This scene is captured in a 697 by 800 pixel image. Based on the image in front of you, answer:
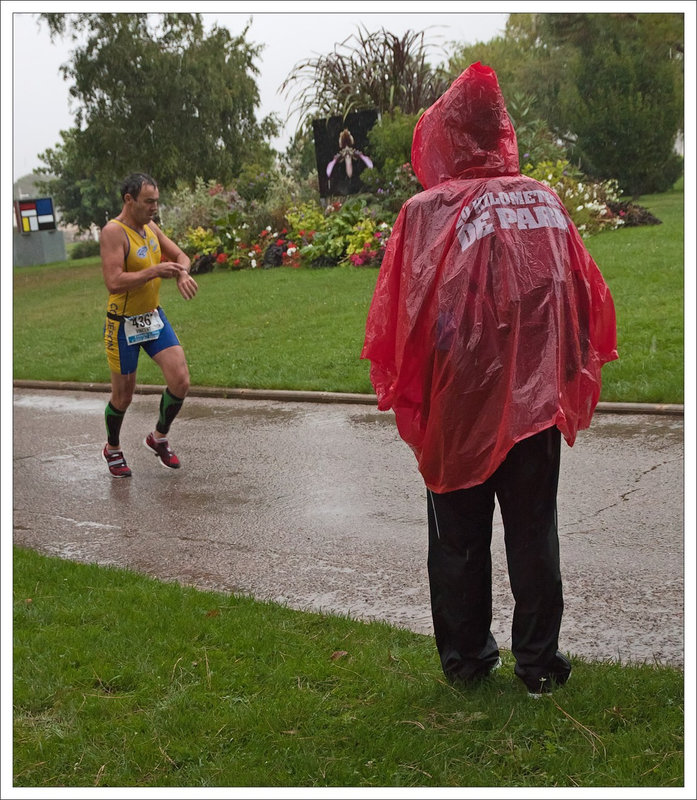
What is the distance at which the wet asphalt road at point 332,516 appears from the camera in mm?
4816

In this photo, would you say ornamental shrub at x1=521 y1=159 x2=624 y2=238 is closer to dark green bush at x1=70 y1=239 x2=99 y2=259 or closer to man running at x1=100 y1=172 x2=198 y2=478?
man running at x1=100 y1=172 x2=198 y2=478

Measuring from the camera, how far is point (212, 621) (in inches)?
184

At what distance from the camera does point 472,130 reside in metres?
3.61

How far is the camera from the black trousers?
3.54 metres

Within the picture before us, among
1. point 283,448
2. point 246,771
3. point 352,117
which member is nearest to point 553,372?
point 246,771

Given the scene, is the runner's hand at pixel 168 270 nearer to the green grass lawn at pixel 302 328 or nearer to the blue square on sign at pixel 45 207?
the green grass lawn at pixel 302 328

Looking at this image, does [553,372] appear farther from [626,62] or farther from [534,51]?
[534,51]

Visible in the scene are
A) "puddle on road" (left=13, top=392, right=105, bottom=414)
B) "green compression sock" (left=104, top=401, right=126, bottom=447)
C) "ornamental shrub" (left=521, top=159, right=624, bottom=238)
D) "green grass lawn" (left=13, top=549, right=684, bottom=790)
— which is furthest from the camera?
"ornamental shrub" (left=521, top=159, right=624, bottom=238)

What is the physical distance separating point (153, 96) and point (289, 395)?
2804 cm

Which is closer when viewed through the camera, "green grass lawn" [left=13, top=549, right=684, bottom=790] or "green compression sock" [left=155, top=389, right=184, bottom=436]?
"green grass lawn" [left=13, top=549, right=684, bottom=790]

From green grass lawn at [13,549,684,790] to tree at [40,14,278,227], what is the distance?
33.5m

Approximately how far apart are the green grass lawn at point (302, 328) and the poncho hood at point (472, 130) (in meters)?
5.32

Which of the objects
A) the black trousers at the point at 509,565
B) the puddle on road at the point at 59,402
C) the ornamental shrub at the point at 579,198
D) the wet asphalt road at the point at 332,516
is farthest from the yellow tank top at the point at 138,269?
the ornamental shrub at the point at 579,198

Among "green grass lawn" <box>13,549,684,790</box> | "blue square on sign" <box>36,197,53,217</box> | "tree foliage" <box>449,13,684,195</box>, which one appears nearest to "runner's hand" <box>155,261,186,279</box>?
"green grass lawn" <box>13,549,684,790</box>
